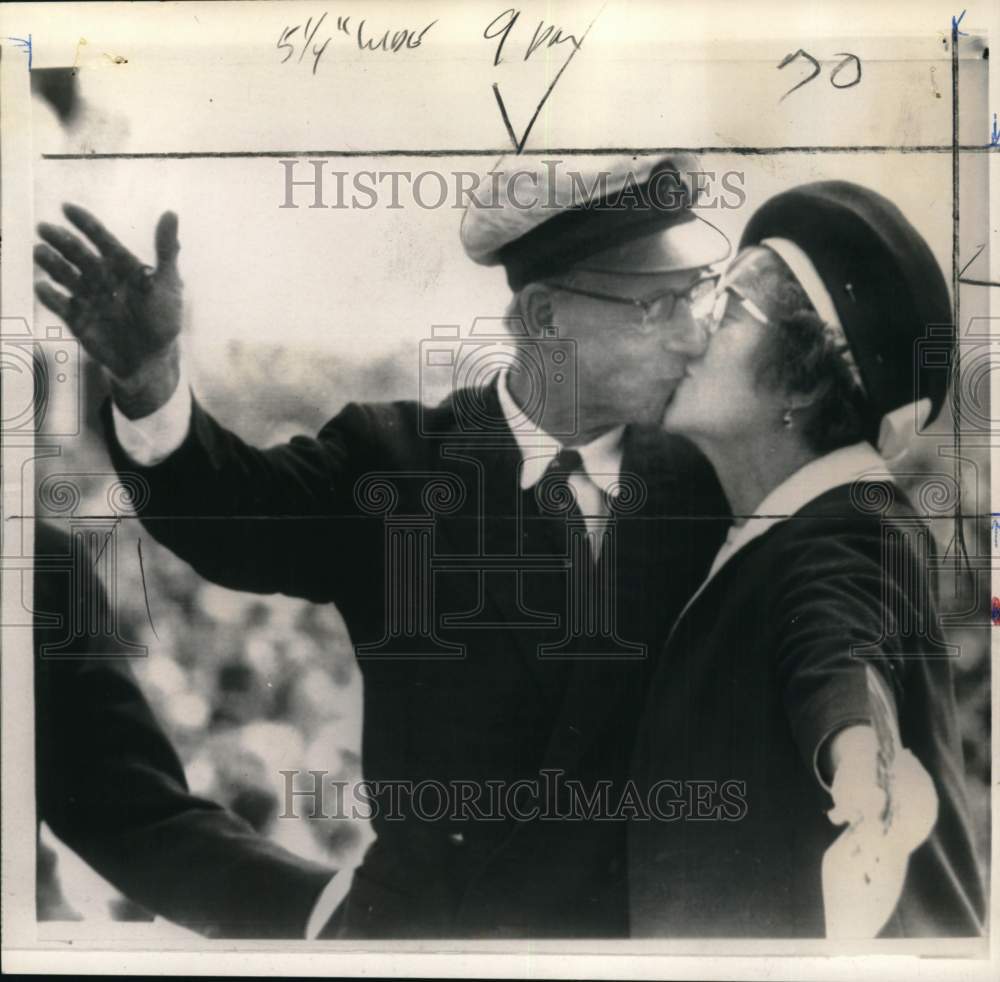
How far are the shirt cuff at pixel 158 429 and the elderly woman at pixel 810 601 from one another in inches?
55.0

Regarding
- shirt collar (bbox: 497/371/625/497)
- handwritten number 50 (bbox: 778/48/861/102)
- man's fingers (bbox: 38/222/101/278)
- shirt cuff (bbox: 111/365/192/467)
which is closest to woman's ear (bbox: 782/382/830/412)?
shirt collar (bbox: 497/371/625/497)

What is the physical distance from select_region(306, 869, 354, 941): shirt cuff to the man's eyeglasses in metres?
1.79

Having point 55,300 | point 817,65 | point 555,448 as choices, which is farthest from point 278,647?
point 817,65

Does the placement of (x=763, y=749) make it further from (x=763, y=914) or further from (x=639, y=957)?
(x=639, y=957)

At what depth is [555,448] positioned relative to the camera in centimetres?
355

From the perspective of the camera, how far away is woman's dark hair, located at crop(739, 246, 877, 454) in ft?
11.6

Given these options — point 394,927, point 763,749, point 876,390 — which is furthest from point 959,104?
point 394,927

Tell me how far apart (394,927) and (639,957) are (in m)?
0.71

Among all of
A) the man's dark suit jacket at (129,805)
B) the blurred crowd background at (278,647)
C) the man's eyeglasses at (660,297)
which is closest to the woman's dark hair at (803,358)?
the man's eyeglasses at (660,297)

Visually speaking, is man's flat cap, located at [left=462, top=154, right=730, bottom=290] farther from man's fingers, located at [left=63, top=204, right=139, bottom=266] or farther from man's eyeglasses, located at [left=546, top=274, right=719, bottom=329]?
man's fingers, located at [left=63, top=204, right=139, bottom=266]

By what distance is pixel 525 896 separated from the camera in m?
3.55

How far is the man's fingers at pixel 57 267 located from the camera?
11.8 ft

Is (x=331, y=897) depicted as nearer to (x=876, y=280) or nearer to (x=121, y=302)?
(x=121, y=302)

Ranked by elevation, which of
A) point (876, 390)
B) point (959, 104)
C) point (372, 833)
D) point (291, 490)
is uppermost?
point (959, 104)
